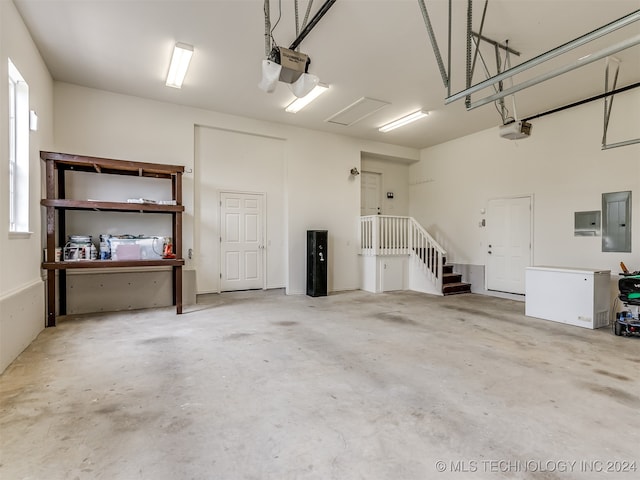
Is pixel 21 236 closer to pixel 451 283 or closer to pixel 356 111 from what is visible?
pixel 356 111

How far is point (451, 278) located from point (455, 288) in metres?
0.30

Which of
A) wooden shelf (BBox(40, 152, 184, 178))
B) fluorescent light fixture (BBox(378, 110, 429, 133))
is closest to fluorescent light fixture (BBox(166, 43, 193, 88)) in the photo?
wooden shelf (BBox(40, 152, 184, 178))

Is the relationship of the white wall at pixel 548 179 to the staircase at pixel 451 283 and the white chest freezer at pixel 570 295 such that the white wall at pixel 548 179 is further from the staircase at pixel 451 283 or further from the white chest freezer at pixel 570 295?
the white chest freezer at pixel 570 295

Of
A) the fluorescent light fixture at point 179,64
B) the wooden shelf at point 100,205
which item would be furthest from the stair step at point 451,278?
the fluorescent light fixture at point 179,64

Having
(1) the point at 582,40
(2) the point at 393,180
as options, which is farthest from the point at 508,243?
(1) the point at 582,40

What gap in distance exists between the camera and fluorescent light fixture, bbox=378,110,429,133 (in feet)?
21.8

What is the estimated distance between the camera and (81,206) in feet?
15.2

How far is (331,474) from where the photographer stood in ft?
5.70

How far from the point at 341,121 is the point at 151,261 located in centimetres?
478

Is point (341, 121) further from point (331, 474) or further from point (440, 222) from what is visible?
point (331, 474)

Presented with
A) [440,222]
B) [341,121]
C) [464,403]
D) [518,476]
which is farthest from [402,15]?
[440,222]

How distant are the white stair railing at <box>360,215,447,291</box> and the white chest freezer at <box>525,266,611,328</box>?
89.9 inches

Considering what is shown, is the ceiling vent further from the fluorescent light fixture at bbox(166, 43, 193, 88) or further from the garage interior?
the fluorescent light fixture at bbox(166, 43, 193, 88)

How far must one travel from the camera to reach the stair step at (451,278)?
25.3 ft
